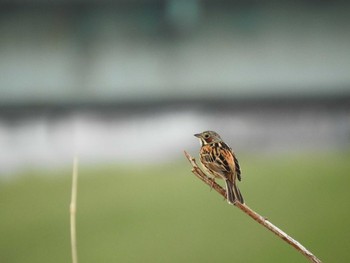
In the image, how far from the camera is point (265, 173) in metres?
2.11

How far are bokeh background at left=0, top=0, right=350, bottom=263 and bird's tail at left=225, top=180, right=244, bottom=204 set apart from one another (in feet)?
1.38

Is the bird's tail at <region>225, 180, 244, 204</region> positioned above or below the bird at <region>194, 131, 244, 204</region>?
below

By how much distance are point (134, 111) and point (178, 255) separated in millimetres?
588

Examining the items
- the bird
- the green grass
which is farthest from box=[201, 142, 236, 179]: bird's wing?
the green grass

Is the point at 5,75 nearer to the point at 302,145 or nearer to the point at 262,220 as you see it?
the point at 302,145

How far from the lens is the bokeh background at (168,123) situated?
2.06 m

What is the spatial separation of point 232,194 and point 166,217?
540 millimetres

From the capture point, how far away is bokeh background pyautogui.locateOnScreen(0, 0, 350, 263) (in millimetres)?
2062

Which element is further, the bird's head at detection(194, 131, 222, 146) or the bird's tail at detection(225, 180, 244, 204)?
the bird's head at detection(194, 131, 222, 146)

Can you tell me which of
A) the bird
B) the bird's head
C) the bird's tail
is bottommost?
the bird's tail

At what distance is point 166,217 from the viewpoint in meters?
2.09

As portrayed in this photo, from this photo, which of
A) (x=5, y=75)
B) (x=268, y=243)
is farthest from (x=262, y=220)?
(x=5, y=75)

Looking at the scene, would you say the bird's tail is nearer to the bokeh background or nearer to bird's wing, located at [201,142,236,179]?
bird's wing, located at [201,142,236,179]

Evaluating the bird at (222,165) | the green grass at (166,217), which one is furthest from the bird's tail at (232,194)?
the green grass at (166,217)
